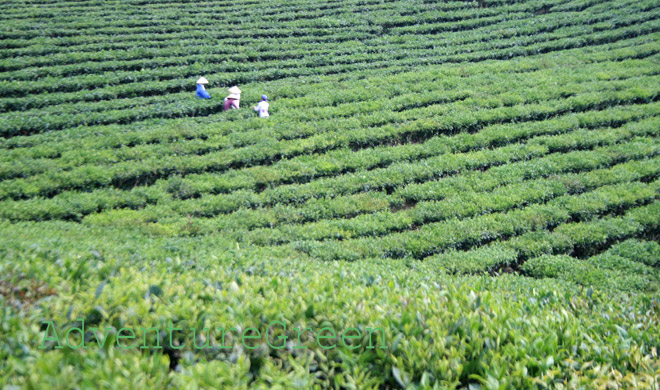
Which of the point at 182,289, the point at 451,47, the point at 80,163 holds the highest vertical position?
the point at 451,47

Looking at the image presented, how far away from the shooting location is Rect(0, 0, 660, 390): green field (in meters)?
4.34

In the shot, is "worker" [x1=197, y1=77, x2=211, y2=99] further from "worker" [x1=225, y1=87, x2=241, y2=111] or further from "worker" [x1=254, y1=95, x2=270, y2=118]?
"worker" [x1=254, y1=95, x2=270, y2=118]

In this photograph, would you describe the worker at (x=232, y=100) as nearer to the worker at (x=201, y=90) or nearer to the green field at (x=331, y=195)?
the green field at (x=331, y=195)

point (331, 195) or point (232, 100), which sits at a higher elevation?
point (232, 100)

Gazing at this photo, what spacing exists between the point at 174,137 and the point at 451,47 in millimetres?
16679

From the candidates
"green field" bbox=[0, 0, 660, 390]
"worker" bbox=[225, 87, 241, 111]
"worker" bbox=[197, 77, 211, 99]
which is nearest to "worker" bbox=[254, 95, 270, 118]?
"green field" bbox=[0, 0, 660, 390]

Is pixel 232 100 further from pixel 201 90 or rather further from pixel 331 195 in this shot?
pixel 331 195

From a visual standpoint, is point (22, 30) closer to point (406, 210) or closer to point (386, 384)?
point (406, 210)

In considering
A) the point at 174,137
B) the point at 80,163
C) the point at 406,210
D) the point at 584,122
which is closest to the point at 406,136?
the point at 406,210

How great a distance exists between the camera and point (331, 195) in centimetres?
1284

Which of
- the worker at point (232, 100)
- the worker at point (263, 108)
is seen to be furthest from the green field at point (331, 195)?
the worker at point (232, 100)

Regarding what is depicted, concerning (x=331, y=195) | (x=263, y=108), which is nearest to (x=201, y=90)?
(x=263, y=108)

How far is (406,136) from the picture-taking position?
1605 cm

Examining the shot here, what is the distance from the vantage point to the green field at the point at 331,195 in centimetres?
434
